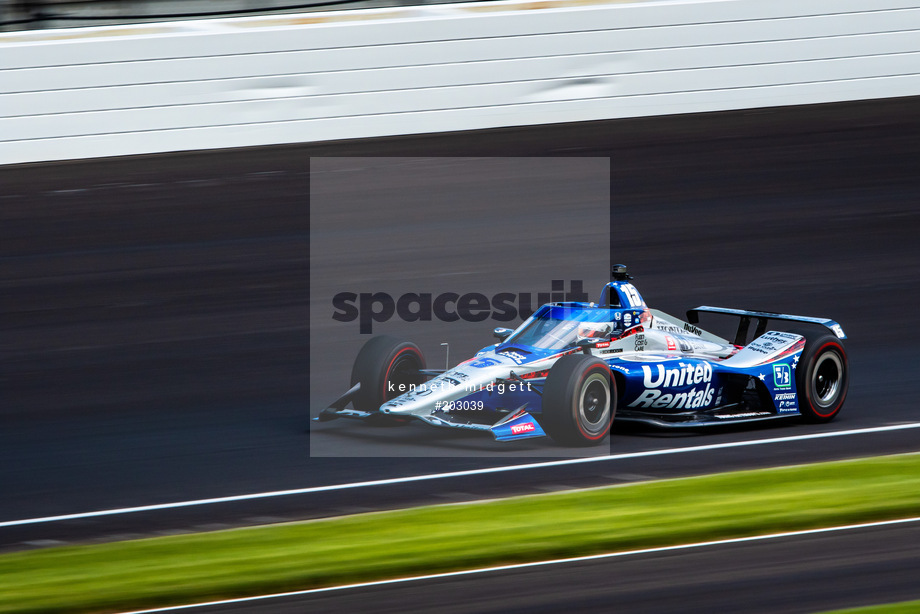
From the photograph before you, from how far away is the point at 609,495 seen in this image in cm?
768

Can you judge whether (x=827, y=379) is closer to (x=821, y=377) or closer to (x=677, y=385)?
(x=821, y=377)

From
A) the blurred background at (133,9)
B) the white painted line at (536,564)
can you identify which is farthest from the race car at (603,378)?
the blurred background at (133,9)

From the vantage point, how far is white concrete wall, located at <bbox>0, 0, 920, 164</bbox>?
48.8ft

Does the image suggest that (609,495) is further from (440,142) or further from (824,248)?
(440,142)

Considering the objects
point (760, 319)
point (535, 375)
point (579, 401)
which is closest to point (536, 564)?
point (579, 401)

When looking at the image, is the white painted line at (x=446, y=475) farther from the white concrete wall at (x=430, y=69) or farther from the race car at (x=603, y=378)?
the white concrete wall at (x=430, y=69)

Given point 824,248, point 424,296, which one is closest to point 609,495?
point 424,296

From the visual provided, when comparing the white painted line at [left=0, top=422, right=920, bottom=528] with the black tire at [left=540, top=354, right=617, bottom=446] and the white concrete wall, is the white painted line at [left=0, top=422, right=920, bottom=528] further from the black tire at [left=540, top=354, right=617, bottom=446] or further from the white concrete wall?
the white concrete wall

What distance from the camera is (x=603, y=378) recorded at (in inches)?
341

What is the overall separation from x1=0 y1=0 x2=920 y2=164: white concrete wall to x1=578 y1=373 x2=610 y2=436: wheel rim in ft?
26.1

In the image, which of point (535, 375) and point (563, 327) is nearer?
point (535, 375)

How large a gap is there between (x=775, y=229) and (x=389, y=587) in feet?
31.6

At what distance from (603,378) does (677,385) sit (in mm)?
684

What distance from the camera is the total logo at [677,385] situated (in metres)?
9.01
